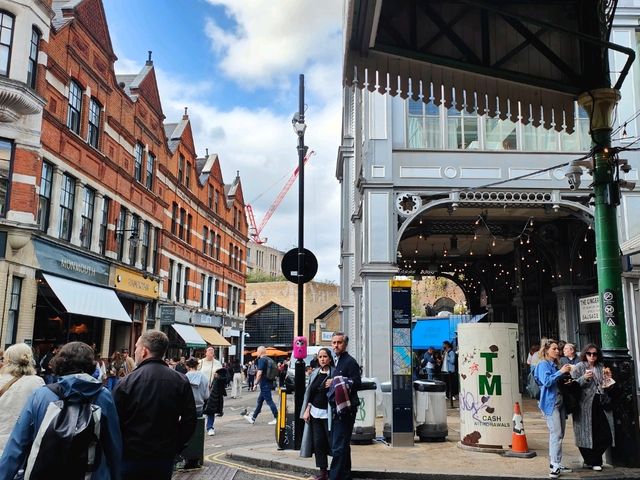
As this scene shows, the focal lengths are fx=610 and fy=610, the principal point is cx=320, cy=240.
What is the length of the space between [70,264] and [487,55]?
52.9 feet

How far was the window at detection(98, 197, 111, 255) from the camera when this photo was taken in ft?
75.9

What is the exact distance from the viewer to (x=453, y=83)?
28.6ft

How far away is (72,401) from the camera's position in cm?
364

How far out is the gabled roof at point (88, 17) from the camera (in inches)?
810

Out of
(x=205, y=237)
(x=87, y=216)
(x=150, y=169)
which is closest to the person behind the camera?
(x=87, y=216)

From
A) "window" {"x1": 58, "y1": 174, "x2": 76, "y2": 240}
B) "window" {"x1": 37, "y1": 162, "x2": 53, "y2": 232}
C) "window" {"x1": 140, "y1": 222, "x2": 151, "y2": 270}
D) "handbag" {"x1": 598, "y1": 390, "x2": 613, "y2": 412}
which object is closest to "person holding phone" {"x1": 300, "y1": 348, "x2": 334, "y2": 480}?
"handbag" {"x1": 598, "y1": 390, "x2": 613, "y2": 412}

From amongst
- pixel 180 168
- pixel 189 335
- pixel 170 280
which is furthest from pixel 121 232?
pixel 189 335

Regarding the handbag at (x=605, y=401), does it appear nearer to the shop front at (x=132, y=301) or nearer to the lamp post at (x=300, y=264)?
the lamp post at (x=300, y=264)

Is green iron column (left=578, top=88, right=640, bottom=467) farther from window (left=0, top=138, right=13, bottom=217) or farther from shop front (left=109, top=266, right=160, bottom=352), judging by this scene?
shop front (left=109, top=266, right=160, bottom=352)

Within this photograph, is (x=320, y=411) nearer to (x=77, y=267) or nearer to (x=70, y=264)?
(x=70, y=264)

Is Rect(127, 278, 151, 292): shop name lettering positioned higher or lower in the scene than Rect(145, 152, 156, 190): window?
lower

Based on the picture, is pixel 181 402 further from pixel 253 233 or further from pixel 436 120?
pixel 253 233

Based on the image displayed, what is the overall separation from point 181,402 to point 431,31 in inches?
244

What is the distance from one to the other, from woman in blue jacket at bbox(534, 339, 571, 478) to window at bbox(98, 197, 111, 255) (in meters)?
18.6
